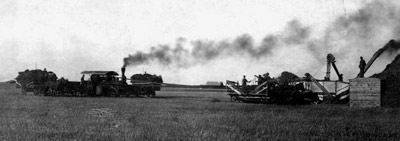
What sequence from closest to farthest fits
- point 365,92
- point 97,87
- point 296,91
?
point 365,92, point 296,91, point 97,87

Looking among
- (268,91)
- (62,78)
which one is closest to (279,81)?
(268,91)

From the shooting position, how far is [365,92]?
60.4ft

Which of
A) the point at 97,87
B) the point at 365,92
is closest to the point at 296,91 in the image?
the point at 365,92

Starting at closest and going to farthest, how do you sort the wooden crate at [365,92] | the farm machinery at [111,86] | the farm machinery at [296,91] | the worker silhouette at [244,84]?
the wooden crate at [365,92]
the farm machinery at [296,91]
the worker silhouette at [244,84]
the farm machinery at [111,86]

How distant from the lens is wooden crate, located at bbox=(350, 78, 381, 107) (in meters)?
18.2

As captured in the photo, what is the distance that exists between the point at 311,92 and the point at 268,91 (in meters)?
2.45

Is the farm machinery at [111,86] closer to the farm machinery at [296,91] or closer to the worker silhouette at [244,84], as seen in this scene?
the worker silhouette at [244,84]

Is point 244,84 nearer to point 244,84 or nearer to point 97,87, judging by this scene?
point 244,84

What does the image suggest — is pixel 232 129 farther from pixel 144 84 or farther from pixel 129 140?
pixel 144 84

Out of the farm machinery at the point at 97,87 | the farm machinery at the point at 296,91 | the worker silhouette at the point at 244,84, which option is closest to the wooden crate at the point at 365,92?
the farm machinery at the point at 296,91

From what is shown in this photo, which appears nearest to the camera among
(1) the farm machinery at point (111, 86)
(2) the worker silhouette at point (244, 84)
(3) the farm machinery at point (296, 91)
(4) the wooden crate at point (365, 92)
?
(4) the wooden crate at point (365, 92)

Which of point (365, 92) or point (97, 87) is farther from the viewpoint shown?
point (97, 87)

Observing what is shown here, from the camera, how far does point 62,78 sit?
3158cm

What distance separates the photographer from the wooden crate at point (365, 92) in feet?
59.6
